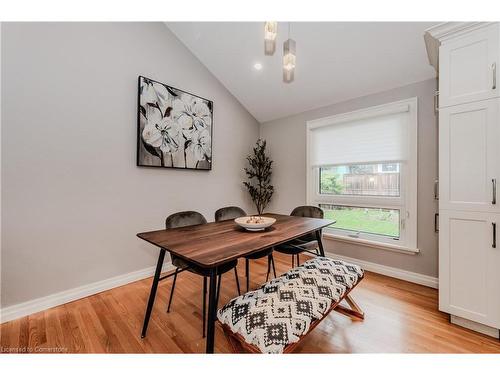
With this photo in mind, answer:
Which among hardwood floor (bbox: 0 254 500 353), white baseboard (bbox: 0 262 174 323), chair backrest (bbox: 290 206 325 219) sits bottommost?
hardwood floor (bbox: 0 254 500 353)

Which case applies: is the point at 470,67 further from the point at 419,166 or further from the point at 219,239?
the point at 219,239

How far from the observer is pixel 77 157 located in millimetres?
2029

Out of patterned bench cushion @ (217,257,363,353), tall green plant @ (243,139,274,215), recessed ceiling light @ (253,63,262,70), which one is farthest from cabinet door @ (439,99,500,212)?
tall green plant @ (243,139,274,215)

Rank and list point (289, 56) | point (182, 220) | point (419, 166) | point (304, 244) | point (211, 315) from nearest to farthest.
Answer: point (211, 315) < point (289, 56) < point (182, 220) < point (304, 244) < point (419, 166)

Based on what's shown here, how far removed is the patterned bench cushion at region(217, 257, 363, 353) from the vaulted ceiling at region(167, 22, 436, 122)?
2216 millimetres

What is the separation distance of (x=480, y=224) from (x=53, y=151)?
3.48 meters

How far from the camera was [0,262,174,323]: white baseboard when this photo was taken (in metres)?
1.73

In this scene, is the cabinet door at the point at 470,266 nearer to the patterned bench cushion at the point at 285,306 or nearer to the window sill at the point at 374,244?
the window sill at the point at 374,244

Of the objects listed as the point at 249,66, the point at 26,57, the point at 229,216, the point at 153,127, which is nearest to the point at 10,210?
the point at 26,57

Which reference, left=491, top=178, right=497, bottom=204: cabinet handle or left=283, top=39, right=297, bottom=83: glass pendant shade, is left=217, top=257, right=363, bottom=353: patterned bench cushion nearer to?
left=491, top=178, right=497, bottom=204: cabinet handle

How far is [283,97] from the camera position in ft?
10.4

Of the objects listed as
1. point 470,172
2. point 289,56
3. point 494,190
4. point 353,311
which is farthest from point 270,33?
point 353,311

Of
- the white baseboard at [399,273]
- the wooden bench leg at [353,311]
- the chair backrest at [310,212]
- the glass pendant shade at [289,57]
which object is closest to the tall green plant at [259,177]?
the chair backrest at [310,212]

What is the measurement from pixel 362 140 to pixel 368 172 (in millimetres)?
421
